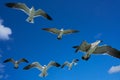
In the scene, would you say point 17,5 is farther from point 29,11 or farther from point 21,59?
point 21,59

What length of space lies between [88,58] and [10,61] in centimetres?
1723

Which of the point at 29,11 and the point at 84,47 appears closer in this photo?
the point at 84,47

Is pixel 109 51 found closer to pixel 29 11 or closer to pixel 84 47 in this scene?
pixel 84 47

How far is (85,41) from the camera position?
1956cm

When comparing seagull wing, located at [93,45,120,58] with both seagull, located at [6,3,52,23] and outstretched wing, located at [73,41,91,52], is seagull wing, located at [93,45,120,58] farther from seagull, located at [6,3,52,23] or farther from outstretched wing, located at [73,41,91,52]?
seagull, located at [6,3,52,23]

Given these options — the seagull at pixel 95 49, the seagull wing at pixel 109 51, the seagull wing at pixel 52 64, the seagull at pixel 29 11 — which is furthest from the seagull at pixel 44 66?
the seagull wing at pixel 109 51

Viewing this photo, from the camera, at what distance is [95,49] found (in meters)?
20.0

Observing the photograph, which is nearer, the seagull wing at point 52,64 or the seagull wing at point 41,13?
the seagull wing at point 41,13

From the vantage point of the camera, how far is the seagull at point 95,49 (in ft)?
62.4

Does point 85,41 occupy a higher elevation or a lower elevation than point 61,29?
lower

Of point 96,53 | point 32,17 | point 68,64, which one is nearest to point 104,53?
Answer: point 96,53

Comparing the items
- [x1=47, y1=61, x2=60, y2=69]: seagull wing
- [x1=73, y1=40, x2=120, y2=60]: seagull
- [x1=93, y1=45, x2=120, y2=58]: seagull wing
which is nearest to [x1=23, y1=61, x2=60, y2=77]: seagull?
[x1=47, y1=61, x2=60, y2=69]: seagull wing

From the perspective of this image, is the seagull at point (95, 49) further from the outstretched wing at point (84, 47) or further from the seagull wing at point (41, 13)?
the seagull wing at point (41, 13)

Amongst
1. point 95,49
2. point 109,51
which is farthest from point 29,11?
point 109,51
